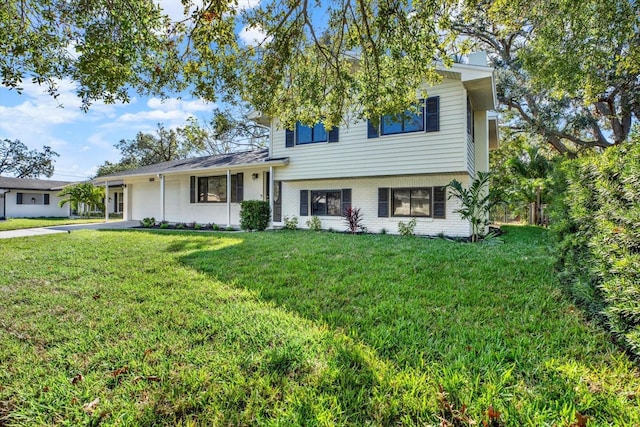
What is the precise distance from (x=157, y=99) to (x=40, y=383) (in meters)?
5.07

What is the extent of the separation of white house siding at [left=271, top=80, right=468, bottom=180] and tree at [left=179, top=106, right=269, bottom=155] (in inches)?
628

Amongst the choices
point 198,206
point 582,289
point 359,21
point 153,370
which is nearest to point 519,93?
point 359,21

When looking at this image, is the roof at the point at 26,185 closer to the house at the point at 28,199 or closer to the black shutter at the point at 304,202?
the house at the point at 28,199

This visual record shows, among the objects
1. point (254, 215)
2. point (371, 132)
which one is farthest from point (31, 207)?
point (371, 132)

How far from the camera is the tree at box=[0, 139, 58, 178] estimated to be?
37938mm

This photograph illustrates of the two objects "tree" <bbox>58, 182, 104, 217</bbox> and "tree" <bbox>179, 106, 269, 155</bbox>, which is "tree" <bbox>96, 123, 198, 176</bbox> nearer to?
"tree" <bbox>179, 106, 269, 155</bbox>

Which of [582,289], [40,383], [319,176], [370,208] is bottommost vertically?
[40,383]

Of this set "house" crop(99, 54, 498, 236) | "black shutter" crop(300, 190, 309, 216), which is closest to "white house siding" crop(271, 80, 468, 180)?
"house" crop(99, 54, 498, 236)

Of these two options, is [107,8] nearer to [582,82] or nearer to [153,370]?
[153,370]

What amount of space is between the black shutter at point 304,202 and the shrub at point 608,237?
9939 millimetres

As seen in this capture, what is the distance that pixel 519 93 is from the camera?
15.9 metres

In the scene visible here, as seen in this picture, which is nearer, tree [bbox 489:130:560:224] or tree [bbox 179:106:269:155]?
tree [bbox 489:130:560:224]

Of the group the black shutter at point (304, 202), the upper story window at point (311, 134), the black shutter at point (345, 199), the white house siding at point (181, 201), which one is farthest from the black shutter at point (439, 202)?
the white house siding at point (181, 201)

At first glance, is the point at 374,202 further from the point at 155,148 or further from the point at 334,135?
the point at 155,148
